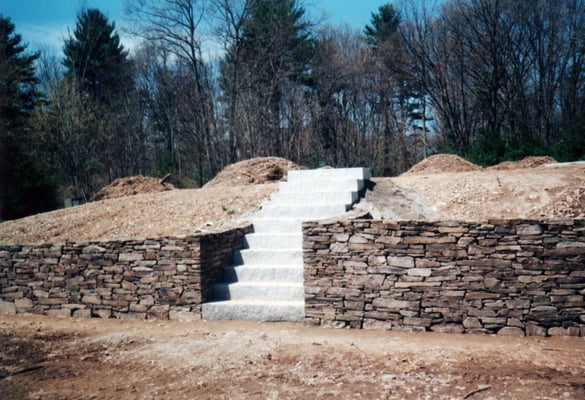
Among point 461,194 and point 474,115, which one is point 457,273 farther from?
point 474,115

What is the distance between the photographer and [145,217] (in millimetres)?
9945

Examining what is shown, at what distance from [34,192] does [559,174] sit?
1673cm

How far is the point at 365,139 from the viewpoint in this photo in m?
21.2

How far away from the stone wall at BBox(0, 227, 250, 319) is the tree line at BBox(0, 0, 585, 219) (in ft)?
32.5

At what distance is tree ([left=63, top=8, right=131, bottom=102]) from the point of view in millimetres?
24547

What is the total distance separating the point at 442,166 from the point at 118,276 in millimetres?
9110

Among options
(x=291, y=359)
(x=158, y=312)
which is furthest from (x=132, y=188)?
(x=291, y=359)

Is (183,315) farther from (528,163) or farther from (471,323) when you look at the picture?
(528,163)

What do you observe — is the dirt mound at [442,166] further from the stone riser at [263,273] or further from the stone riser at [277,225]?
the stone riser at [263,273]

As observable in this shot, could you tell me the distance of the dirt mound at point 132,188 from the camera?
567 inches

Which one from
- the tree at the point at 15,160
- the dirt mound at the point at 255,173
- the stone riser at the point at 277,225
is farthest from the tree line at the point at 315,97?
the stone riser at the point at 277,225

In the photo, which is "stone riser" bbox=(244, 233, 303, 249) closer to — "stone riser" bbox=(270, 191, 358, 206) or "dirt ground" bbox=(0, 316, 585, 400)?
"stone riser" bbox=(270, 191, 358, 206)

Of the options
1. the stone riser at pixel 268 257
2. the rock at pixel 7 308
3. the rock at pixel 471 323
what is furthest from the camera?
the rock at pixel 7 308

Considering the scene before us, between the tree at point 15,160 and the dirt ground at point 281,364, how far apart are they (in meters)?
11.5
